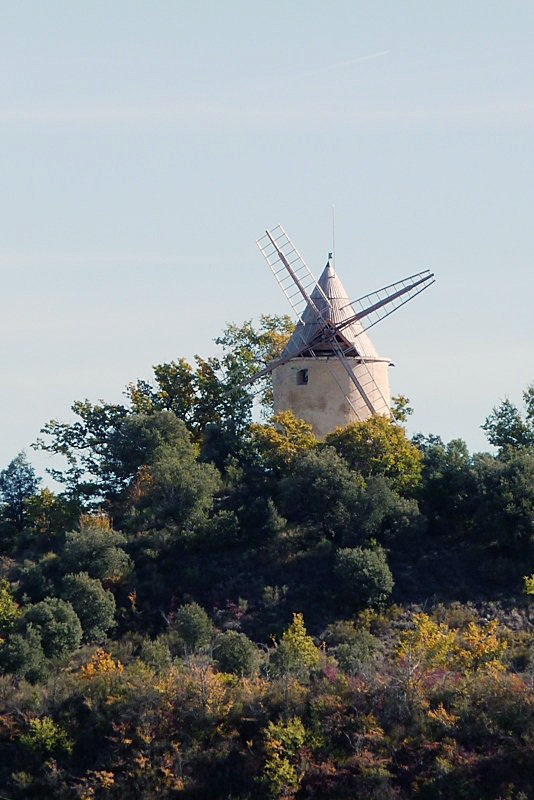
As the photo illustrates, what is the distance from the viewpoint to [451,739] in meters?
49.9

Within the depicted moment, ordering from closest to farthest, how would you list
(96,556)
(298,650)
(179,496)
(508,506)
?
(298,650) < (508,506) < (96,556) < (179,496)

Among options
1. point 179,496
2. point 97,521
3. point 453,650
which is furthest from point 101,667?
point 97,521

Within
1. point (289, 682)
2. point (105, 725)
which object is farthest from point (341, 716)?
point (105, 725)

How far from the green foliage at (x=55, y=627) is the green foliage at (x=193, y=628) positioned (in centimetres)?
316

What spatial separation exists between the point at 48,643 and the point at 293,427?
1500 centimetres

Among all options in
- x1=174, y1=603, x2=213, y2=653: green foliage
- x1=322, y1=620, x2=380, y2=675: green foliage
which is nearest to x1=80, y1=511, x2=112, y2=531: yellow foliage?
x1=174, y1=603, x2=213, y2=653: green foliage

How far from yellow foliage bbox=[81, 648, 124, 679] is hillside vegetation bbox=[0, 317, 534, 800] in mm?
96

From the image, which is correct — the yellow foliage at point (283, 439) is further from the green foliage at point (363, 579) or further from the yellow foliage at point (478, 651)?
the yellow foliage at point (478, 651)

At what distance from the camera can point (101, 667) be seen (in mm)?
54438

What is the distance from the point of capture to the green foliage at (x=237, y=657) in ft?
179

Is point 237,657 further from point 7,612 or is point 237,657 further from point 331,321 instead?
point 331,321

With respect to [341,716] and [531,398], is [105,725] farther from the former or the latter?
[531,398]

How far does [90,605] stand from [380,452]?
12.9m

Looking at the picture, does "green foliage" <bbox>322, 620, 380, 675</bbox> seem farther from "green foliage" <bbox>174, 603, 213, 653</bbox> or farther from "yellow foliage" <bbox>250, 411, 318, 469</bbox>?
"yellow foliage" <bbox>250, 411, 318, 469</bbox>
